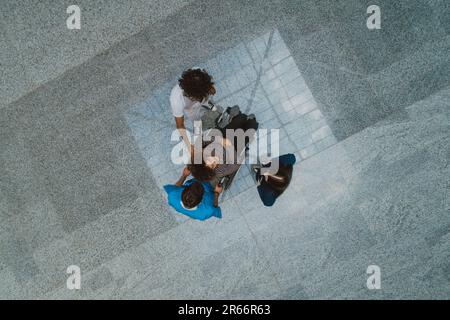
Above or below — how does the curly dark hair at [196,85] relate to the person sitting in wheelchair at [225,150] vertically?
above

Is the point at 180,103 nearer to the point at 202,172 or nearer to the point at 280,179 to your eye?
the point at 202,172

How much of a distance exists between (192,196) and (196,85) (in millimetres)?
1046

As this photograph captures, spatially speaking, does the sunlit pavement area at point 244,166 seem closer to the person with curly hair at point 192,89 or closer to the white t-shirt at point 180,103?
the white t-shirt at point 180,103

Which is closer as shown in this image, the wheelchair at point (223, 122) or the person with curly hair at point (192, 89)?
the person with curly hair at point (192, 89)

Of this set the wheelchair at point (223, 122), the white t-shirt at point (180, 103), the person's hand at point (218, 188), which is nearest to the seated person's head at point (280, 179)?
the wheelchair at point (223, 122)

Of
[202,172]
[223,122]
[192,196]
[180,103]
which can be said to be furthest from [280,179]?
[180,103]

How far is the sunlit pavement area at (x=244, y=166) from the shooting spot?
388 centimetres

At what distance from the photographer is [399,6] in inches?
155

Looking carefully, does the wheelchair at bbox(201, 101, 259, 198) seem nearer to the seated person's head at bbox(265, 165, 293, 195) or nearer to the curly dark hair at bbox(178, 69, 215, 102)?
the seated person's head at bbox(265, 165, 293, 195)

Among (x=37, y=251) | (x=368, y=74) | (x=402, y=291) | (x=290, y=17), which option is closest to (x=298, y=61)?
(x=290, y=17)

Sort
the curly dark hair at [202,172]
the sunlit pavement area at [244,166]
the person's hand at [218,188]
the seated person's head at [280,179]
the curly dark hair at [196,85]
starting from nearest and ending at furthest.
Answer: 1. the curly dark hair at [196,85]
2. the curly dark hair at [202,172]
3. the person's hand at [218,188]
4. the seated person's head at [280,179]
5. the sunlit pavement area at [244,166]

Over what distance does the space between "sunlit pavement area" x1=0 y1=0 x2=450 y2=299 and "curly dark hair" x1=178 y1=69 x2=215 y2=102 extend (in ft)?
3.53

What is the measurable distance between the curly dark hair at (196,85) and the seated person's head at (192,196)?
87 centimetres

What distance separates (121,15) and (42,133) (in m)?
1.88
